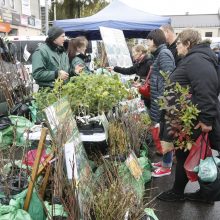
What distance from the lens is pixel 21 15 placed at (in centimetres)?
2536

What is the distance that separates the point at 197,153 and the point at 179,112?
1.35 feet

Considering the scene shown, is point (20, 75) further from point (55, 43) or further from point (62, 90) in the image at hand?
point (62, 90)

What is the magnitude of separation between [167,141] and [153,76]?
1098mm

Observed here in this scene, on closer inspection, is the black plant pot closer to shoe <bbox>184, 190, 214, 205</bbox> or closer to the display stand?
the display stand

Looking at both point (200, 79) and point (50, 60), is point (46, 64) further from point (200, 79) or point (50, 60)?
point (200, 79)

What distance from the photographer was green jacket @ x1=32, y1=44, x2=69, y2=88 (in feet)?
13.5

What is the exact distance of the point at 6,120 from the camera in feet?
12.4

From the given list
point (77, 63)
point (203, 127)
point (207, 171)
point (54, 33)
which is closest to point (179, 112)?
point (203, 127)

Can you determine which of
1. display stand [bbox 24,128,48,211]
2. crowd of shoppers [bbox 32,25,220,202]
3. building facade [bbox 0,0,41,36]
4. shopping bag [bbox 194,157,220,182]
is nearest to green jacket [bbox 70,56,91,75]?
crowd of shoppers [bbox 32,25,220,202]

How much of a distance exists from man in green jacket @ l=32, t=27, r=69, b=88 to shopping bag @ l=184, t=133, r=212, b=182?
168 centimetres

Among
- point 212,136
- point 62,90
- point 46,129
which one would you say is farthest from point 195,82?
point 46,129

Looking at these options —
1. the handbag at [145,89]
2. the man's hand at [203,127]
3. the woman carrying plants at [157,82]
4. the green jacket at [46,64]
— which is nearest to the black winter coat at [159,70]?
the woman carrying plants at [157,82]

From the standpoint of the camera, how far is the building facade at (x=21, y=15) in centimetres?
2266

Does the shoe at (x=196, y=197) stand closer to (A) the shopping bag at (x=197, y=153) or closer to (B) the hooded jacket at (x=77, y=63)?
(A) the shopping bag at (x=197, y=153)
